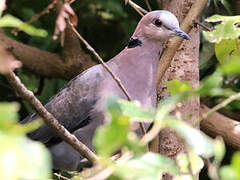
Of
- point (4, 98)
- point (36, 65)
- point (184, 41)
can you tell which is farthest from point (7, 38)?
point (184, 41)

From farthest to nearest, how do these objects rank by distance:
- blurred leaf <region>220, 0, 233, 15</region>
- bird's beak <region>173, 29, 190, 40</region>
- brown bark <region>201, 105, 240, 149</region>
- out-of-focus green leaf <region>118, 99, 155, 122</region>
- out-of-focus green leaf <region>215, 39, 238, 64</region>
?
blurred leaf <region>220, 0, 233, 15</region>
brown bark <region>201, 105, 240, 149</region>
bird's beak <region>173, 29, 190, 40</region>
out-of-focus green leaf <region>215, 39, 238, 64</region>
out-of-focus green leaf <region>118, 99, 155, 122</region>

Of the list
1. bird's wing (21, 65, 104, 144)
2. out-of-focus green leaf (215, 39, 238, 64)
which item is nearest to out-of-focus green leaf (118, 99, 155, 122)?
out-of-focus green leaf (215, 39, 238, 64)

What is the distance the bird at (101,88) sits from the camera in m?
2.14

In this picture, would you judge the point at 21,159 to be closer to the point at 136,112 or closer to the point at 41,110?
the point at 136,112

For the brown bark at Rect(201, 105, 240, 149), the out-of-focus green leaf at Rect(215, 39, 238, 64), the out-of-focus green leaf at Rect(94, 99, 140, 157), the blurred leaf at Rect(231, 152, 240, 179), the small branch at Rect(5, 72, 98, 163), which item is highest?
the out-of-focus green leaf at Rect(94, 99, 140, 157)

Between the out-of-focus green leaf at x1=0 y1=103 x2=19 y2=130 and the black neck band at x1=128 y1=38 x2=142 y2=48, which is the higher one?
the out-of-focus green leaf at x1=0 y1=103 x2=19 y2=130

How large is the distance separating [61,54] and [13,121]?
2290 millimetres

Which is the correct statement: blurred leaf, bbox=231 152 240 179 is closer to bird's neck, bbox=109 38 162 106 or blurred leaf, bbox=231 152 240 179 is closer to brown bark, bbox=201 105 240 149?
bird's neck, bbox=109 38 162 106

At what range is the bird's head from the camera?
A: 7.07ft

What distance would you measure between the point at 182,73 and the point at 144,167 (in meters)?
1.54

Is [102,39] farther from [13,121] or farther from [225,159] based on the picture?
[13,121]

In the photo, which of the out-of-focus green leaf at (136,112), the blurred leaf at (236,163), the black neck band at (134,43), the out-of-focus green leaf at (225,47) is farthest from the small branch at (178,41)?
the blurred leaf at (236,163)

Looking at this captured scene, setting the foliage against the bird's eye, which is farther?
the bird's eye

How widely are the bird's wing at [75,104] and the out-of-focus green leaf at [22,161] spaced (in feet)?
5.37
